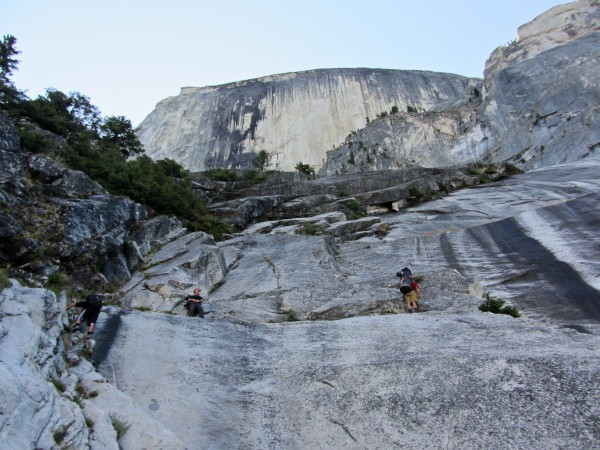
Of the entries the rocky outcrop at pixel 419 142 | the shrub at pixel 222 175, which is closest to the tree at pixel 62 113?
the shrub at pixel 222 175

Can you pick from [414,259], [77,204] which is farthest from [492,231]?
[77,204]

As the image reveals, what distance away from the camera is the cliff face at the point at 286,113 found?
3322 inches

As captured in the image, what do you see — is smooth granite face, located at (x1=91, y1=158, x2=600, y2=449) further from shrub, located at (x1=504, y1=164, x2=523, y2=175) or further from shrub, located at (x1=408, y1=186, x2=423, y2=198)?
shrub, located at (x1=504, y1=164, x2=523, y2=175)

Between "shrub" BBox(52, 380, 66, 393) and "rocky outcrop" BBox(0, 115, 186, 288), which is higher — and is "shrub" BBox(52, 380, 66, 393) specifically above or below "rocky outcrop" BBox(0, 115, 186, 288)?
below

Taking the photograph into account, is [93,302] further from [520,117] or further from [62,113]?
[520,117]

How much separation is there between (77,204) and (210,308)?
5578 millimetres

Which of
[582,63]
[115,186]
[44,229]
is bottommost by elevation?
[44,229]

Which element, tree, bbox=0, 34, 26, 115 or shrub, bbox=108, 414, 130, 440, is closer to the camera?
shrub, bbox=108, 414, 130, 440

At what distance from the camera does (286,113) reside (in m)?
87.8

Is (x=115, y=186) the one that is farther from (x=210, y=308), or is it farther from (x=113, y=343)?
(x=113, y=343)

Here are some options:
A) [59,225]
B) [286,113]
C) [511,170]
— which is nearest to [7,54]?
[59,225]

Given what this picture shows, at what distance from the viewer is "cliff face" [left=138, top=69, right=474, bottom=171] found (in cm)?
8438

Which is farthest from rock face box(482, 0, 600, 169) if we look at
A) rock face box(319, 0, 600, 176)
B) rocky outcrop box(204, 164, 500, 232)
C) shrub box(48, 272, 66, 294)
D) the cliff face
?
shrub box(48, 272, 66, 294)

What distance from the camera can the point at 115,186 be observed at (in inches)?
822
